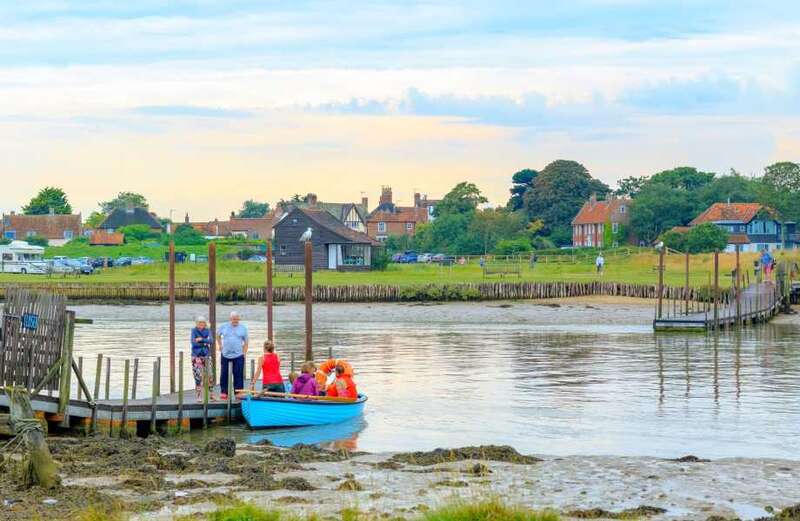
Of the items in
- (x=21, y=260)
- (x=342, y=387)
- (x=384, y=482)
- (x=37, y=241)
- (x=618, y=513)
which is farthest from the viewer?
(x=37, y=241)

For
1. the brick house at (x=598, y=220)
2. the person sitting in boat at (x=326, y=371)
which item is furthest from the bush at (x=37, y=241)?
the person sitting in boat at (x=326, y=371)

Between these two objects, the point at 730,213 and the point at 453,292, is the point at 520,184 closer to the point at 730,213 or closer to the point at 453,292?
the point at 730,213

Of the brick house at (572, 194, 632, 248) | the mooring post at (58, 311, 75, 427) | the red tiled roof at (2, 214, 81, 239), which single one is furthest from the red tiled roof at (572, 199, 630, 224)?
the mooring post at (58, 311, 75, 427)

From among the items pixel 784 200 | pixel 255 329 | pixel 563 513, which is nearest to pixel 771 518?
pixel 563 513

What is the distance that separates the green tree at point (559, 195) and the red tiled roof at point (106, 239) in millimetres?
49599

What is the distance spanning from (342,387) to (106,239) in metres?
128

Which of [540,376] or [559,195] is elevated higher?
[559,195]

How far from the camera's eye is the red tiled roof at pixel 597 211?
148 metres

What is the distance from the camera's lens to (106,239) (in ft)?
505

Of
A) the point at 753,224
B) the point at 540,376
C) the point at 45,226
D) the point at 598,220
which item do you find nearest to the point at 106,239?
the point at 45,226

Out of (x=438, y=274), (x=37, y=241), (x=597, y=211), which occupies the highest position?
(x=597, y=211)

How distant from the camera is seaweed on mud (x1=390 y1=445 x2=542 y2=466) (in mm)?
24844

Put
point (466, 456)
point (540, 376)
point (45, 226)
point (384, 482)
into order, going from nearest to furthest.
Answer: point (384, 482)
point (466, 456)
point (540, 376)
point (45, 226)

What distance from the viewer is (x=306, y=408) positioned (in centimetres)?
2986
